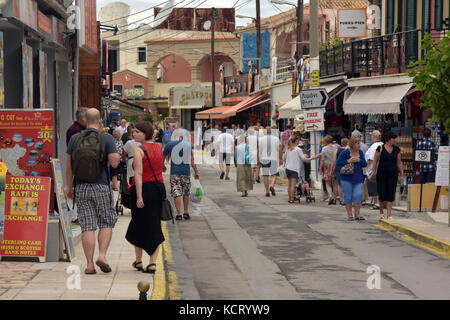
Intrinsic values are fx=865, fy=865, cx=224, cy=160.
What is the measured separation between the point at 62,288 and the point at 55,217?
2410 millimetres

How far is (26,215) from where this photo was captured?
10188mm

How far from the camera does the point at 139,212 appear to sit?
9984mm

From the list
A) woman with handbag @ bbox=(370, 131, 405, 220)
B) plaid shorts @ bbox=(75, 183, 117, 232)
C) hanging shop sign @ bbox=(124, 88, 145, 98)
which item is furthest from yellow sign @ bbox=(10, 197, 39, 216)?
hanging shop sign @ bbox=(124, 88, 145, 98)

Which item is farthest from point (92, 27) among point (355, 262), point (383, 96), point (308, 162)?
point (355, 262)

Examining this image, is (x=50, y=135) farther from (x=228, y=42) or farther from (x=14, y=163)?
(x=228, y=42)

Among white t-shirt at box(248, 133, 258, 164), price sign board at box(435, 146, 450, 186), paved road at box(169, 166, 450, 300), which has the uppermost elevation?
white t-shirt at box(248, 133, 258, 164)

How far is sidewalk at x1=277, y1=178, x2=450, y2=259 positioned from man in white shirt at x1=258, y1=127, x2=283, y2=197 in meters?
4.27

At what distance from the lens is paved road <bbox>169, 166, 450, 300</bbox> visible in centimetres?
927

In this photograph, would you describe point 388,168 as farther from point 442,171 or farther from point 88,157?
point 88,157

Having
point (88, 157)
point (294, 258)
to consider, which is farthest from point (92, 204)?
point (294, 258)

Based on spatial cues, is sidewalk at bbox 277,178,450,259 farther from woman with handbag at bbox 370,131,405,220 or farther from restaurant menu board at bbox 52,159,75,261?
restaurant menu board at bbox 52,159,75,261

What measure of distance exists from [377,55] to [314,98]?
305cm

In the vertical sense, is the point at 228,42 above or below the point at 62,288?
above

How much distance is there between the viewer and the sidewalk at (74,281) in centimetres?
812
